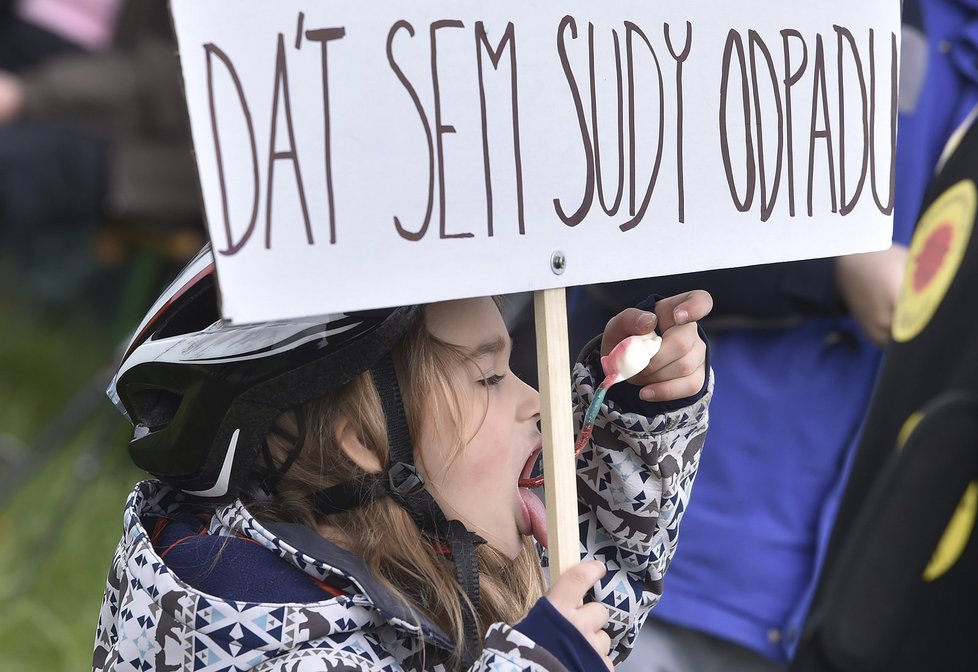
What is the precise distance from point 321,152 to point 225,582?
56 centimetres

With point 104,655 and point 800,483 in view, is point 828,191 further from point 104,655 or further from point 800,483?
point 104,655

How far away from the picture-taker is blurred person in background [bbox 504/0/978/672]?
197 cm

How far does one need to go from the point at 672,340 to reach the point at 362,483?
41 centimetres

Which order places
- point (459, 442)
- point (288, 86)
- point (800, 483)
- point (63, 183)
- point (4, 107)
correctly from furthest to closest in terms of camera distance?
point (63, 183), point (4, 107), point (800, 483), point (459, 442), point (288, 86)

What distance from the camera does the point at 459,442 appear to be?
4.67 feet

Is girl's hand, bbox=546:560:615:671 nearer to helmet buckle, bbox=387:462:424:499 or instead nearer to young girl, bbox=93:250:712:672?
young girl, bbox=93:250:712:672

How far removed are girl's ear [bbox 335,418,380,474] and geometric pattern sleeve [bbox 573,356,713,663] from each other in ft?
0.92

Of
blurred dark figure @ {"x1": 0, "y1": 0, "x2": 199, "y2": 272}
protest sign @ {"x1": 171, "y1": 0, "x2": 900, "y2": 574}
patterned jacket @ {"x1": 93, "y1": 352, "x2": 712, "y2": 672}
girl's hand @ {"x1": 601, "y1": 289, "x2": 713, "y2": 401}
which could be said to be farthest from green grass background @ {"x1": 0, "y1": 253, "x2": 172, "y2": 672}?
protest sign @ {"x1": 171, "y1": 0, "x2": 900, "y2": 574}

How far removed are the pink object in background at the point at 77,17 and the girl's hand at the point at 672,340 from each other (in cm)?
310

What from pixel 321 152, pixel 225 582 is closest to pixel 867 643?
pixel 225 582

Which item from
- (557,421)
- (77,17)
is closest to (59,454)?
(77,17)

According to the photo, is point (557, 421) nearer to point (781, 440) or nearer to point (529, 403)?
point (529, 403)

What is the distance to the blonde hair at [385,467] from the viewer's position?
141 cm

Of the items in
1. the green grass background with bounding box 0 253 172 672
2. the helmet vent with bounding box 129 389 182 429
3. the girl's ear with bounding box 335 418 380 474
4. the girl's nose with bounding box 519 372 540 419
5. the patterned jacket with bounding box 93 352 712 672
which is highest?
the helmet vent with bounding box 129 389 182 429
